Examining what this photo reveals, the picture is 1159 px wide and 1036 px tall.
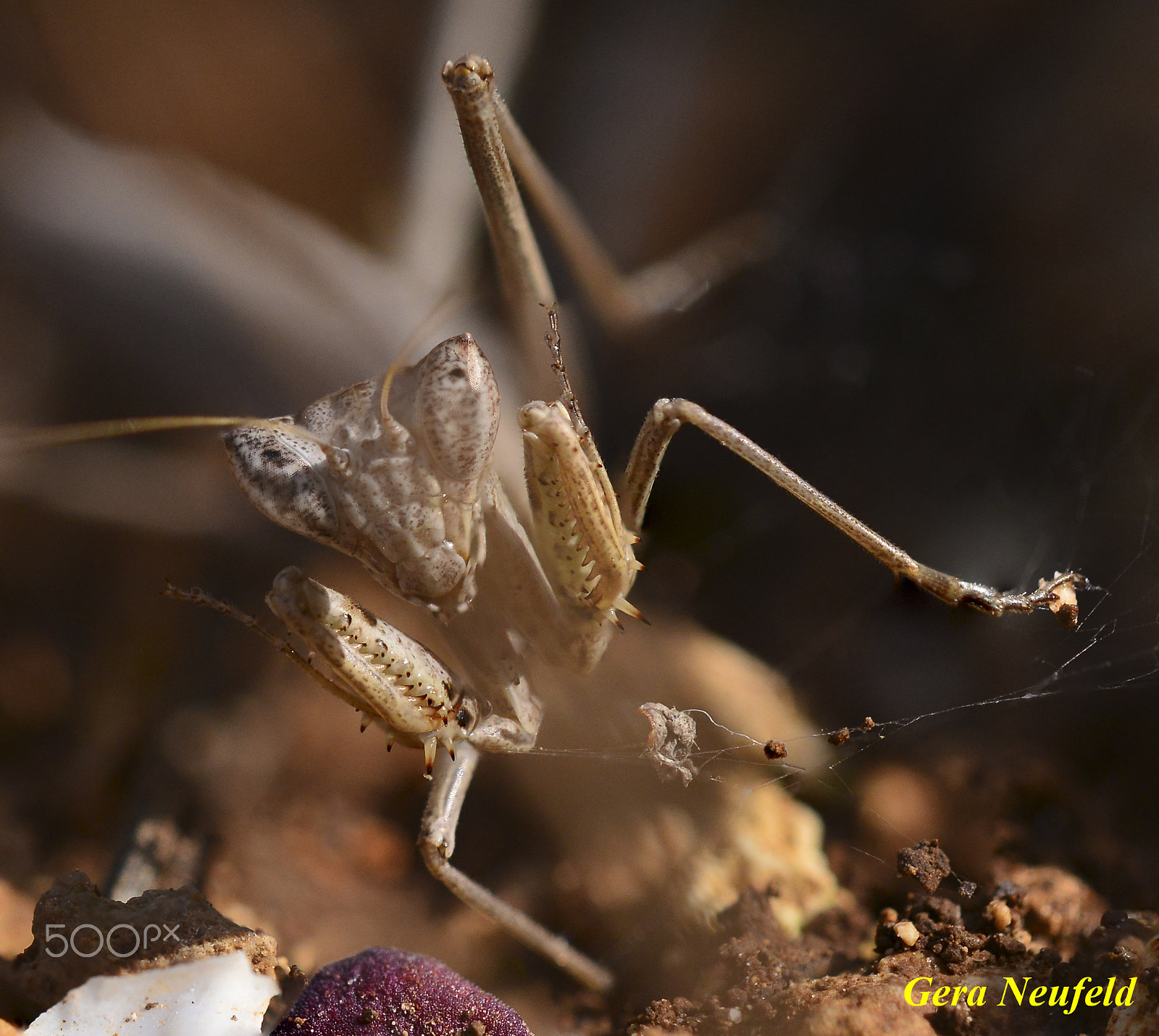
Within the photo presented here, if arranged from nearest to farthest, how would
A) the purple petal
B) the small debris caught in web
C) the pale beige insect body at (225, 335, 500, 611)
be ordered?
1. the purple petal
2. the pale beige insect body at (225, 335, 500, 611)
3. the small debris caught in web

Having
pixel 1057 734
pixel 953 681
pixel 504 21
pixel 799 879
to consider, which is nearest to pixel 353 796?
pixel 799 879

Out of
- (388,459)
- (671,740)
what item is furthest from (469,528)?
(671,740)

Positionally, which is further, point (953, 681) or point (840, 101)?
point (840, 101)

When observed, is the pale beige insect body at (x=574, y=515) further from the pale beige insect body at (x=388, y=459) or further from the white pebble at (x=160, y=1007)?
the white pebble at (x=160, y=1007)

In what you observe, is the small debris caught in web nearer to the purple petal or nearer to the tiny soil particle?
the tiny soil particle

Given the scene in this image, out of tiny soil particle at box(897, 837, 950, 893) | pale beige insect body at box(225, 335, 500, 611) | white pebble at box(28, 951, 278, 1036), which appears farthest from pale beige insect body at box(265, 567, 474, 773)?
tiny soil particle at box(897, 837, 950, 893)

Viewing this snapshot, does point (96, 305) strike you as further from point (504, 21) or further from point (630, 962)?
point (630, 962)

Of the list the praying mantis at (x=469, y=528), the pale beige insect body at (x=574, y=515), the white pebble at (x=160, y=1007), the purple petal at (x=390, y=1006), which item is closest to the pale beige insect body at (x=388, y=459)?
the praying mantis at (x=469, y=528)
